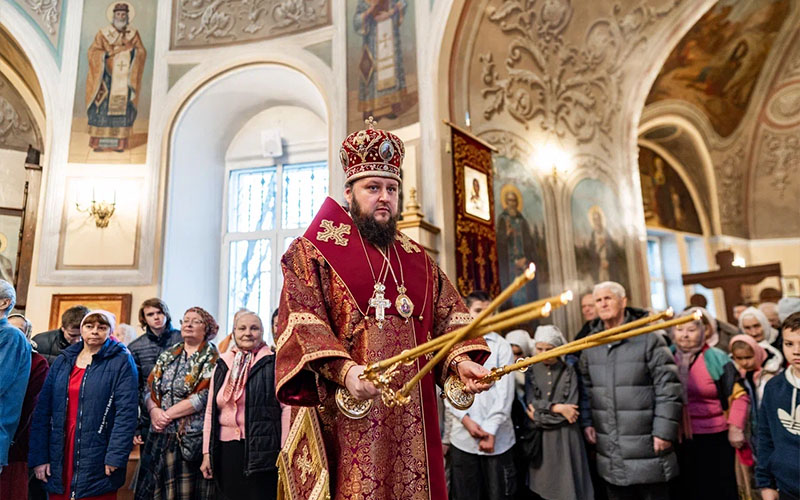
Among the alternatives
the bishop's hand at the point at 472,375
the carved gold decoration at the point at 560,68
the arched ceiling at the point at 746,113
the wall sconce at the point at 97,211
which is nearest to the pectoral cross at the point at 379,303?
the bishop's hand at the point at 472,375

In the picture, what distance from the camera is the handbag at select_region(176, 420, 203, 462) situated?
13.1 feet

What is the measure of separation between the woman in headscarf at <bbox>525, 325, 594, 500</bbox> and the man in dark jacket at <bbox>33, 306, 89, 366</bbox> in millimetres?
3339

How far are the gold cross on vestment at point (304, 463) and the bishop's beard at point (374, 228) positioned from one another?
2.58 ft

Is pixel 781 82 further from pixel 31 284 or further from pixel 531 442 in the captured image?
pixel 31 284

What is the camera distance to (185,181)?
9.52 meters

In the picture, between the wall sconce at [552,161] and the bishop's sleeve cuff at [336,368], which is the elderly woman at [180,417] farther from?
the wall sconce at [552,161]

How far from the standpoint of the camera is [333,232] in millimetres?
2312

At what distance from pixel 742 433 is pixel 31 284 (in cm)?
857

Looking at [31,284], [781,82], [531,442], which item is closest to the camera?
[531,442]

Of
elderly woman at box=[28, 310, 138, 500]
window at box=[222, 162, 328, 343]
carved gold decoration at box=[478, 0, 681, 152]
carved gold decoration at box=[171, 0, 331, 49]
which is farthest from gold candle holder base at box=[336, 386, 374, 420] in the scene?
window at box=[222, 162, 328, 343]

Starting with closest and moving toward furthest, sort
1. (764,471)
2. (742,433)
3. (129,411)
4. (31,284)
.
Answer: (764,471) → (129,411) → (742,433) → (31,284)

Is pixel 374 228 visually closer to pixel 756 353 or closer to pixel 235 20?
pixel 756 353

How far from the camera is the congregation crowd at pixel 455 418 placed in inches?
146

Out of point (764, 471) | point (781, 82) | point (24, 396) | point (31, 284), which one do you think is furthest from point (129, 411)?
point (781, 82)
